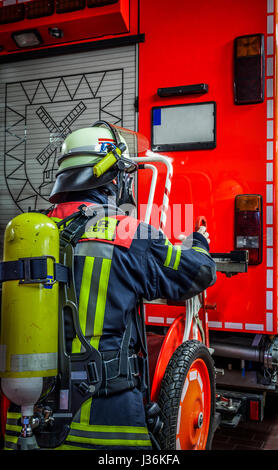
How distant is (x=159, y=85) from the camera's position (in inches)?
146

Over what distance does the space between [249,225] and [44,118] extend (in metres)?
2.02

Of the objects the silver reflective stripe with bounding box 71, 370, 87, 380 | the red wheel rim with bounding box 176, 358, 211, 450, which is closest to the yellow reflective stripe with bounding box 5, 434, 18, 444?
the silver reflective stripe with bounding box 71, 370, 87, 380

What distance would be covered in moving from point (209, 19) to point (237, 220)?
1539 millimetres

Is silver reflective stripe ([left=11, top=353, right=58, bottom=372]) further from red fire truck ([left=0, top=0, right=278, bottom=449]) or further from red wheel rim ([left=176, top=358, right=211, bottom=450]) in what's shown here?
red fire truck ([left=0, top=0, right=278, bottom=449])

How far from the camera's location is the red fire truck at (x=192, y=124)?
328cm

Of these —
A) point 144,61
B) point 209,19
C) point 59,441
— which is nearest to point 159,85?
point 144,61

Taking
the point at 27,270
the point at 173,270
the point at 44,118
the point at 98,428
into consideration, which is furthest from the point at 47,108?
the point at 98,428

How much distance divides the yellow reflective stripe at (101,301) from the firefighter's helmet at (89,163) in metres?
0.45

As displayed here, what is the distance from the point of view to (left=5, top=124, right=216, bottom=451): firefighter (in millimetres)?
1965

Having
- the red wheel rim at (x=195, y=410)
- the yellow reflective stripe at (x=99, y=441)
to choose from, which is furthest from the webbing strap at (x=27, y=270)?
the red wheel rim at (x=195, y=410)

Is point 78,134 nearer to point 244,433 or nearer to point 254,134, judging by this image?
point 254,134

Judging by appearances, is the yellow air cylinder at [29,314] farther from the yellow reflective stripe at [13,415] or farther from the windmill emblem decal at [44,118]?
the windmill emblem decal at [44,118]

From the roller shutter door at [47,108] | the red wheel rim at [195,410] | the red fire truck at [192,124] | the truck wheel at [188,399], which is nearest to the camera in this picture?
the truck wheel at [188,399]

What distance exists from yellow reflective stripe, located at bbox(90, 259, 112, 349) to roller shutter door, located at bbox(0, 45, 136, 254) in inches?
79.5
